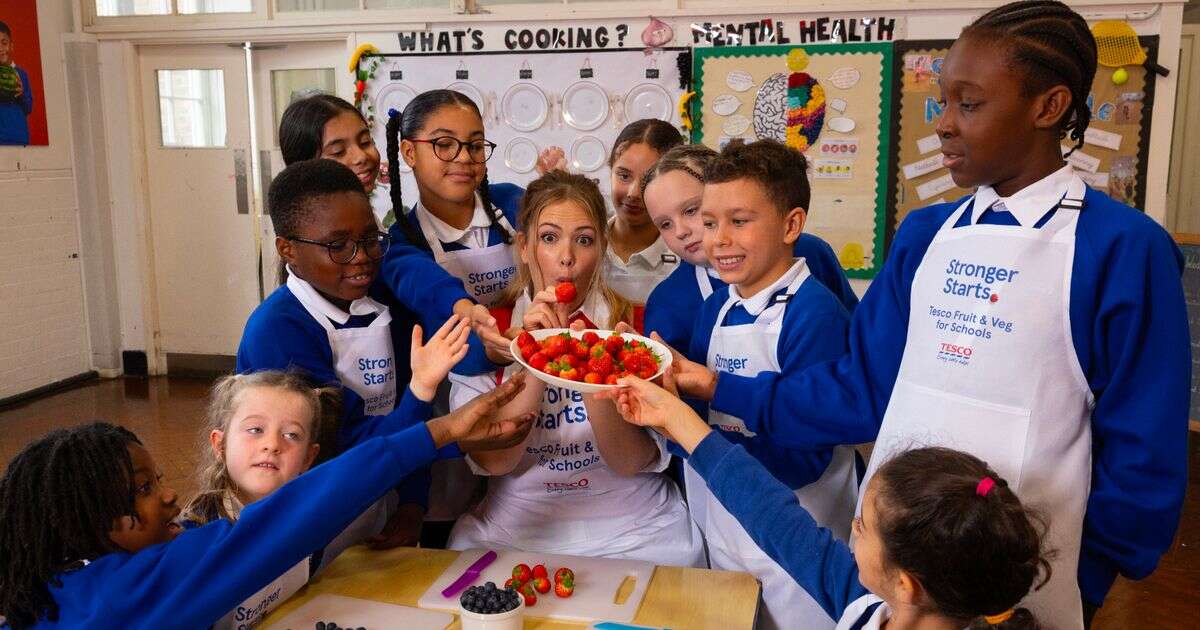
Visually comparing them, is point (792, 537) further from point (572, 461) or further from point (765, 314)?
point (572, 461)

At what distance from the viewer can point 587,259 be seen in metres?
2.56

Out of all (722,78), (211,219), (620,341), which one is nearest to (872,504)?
(620,341)

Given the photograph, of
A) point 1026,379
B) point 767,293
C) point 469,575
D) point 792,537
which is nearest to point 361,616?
point 469,575

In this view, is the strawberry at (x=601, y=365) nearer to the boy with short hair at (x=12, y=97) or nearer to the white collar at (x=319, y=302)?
the white collar at (x=319, y=302)

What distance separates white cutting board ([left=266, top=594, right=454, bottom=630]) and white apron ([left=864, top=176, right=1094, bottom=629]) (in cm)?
105

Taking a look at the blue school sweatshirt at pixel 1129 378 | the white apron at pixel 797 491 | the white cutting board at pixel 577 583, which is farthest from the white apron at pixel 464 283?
the blue school sweatshirt at pixel 1129 378

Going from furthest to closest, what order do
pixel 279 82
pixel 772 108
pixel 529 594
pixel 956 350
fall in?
pixel 279 82 < pixel 772 108 < pixel 529 594 < pixel 956 350

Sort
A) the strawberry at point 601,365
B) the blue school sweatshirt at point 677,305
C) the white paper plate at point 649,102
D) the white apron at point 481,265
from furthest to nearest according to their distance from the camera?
the white paper plate at point 649,102, the white apron at point 481,265, the blue school sweatshirt at point 677,305, the strawberry at point 601,365

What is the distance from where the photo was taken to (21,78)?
21.8ft

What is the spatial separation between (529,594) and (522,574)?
0.05 metres

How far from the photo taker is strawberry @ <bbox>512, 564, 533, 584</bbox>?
1.83m

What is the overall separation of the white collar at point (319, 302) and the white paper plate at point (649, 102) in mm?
4069

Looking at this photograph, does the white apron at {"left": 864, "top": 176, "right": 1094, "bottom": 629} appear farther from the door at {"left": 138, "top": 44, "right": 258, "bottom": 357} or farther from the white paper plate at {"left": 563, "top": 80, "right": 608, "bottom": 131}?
the door at {"left": 138, "top": 44, "right": 258, "bottom": 357}

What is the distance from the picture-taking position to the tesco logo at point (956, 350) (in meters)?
1.68
